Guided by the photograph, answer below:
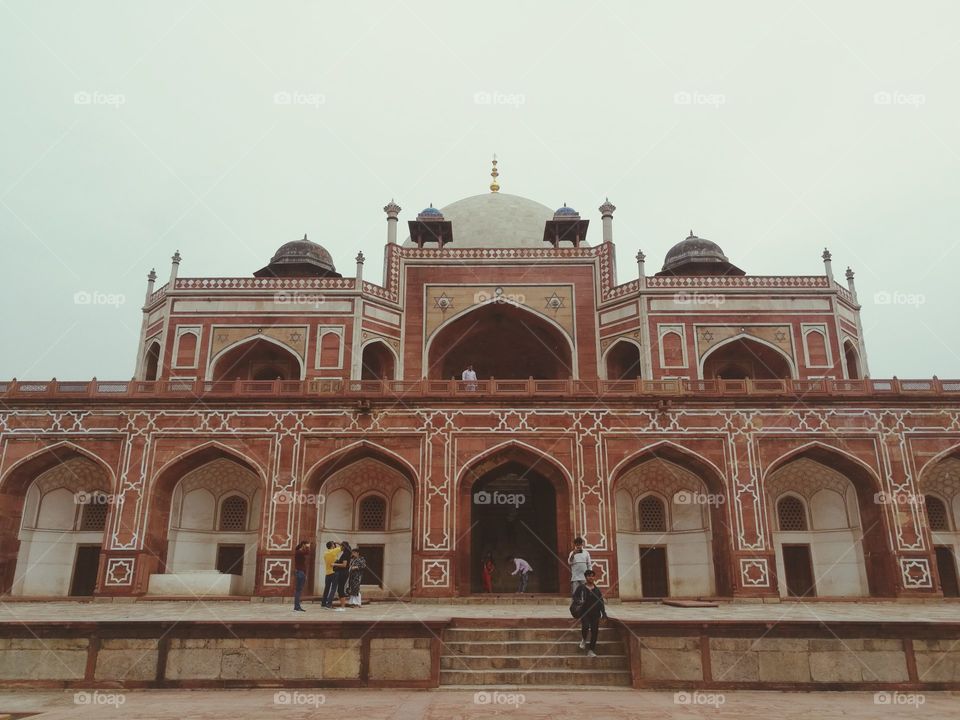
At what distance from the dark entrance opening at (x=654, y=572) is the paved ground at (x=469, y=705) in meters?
10.1

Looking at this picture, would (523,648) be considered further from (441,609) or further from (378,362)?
(378,362)

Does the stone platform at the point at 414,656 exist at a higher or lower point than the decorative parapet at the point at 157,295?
lower

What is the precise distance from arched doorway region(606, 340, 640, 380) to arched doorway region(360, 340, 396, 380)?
7027 mm

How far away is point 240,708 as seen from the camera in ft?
24.6

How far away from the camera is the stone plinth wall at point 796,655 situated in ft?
29.6

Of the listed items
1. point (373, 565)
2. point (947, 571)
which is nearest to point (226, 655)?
point (373, 565)

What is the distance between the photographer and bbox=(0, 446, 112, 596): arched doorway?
18.4 m

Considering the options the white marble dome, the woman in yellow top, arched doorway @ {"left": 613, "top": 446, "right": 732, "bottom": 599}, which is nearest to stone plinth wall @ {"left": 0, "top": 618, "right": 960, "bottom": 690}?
the woman in yellow top

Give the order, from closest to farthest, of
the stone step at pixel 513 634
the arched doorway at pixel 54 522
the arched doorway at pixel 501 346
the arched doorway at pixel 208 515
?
the stone step at pixel 513 634 < the arched doorway at pixel 208 515 < the arched doorway at pixel 54 522 < the arched doorway at pixel 501 346

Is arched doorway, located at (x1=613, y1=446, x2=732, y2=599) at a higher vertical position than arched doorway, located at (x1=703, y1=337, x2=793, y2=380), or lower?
lower

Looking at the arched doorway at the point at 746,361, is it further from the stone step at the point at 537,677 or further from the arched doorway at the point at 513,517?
the stone step at the point at 537,677

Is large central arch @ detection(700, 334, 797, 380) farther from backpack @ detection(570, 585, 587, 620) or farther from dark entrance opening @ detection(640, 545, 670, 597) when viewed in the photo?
backpack @ detection(570, 585, 587, 620)

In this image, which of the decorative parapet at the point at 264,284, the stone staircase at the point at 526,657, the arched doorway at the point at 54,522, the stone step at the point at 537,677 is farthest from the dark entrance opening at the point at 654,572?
the arched doorway at the point at 54,522

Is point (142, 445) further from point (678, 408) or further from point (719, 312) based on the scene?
point (719, 312)
